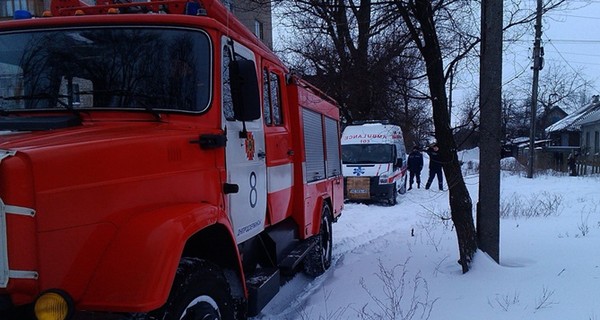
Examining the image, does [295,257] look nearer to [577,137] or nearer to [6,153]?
[6,153]

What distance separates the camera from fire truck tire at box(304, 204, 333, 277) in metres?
6.68

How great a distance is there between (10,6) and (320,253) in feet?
52.3

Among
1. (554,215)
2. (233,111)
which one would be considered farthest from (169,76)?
(554,215)

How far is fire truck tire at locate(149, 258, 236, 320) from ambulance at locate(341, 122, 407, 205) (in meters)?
11.3

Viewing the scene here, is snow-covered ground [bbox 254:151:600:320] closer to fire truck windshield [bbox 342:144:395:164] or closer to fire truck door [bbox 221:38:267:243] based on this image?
fire truck door [bbox 221:38:267:243]

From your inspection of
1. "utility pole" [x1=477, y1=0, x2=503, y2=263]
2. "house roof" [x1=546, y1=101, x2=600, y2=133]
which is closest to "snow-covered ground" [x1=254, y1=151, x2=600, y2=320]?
"utility pole" [x1=477, y1=0, x2=503, y2=263]

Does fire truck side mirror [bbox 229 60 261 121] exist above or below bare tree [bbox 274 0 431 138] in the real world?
below

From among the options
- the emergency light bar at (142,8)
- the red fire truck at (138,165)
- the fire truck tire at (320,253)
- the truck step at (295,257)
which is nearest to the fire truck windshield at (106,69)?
the red fire truck at (138,165)

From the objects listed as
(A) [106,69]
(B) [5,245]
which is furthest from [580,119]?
(B) [5,245]

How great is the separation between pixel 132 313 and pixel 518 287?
376 centimetres

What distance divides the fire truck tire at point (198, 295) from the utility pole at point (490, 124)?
11.5ft

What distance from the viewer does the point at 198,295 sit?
2945 mm

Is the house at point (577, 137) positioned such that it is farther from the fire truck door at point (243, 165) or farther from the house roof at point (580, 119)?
the fire truck door at point (243, 165)

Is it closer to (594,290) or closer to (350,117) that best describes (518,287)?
(594,290)
